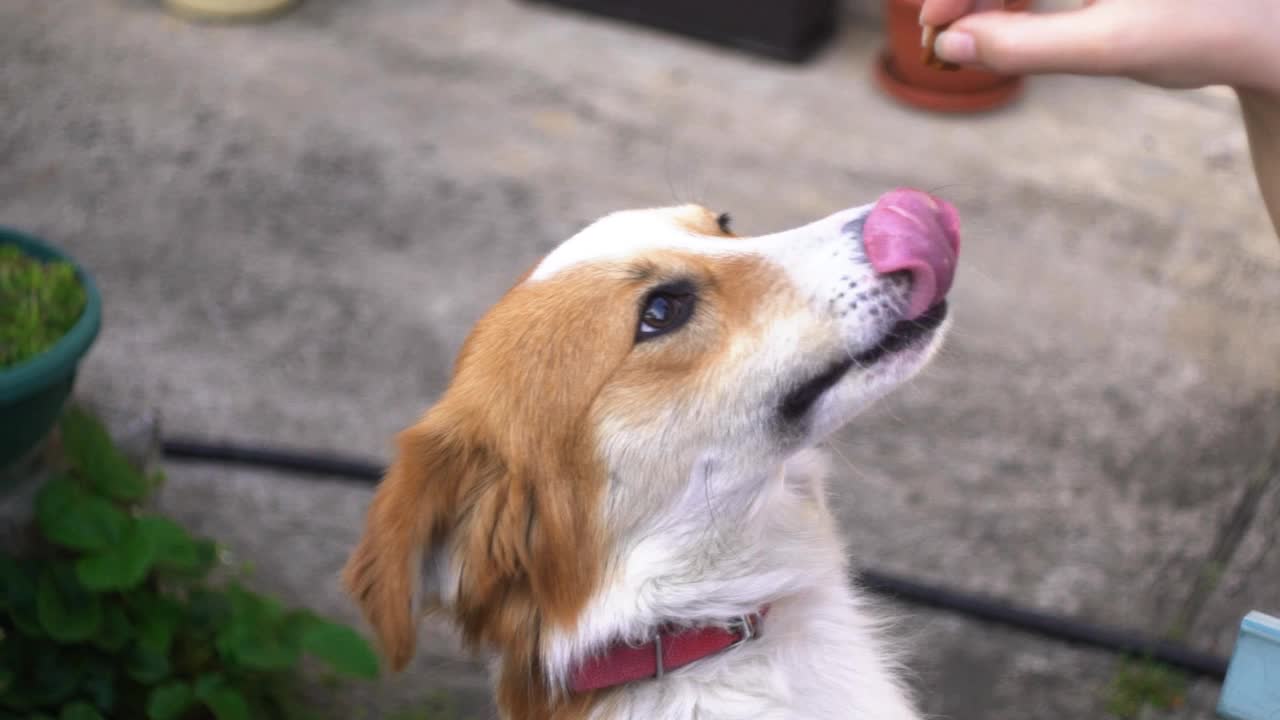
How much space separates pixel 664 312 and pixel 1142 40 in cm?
89

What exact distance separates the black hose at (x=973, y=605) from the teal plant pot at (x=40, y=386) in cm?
82

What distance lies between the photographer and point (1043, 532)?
144 inches

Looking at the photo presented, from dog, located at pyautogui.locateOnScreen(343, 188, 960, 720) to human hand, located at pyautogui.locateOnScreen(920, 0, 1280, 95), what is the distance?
0.33 metres

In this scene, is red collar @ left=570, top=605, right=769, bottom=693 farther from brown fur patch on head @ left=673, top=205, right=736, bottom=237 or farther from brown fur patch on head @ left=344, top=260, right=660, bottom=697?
brown fur patch on head @ left=673, top=205, right=736, bottom=237

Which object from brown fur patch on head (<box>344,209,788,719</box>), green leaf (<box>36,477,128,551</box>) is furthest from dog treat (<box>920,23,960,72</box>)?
green leaf (<box>36,477,128,551</box>)

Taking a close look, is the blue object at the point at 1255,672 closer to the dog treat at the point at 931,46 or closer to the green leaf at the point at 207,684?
the dog treat at the point at 931,46

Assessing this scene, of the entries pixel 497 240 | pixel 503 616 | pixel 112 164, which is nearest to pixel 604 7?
pixel 497 240

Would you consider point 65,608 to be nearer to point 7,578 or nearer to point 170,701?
point 7,578

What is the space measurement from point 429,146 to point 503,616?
11.1ft

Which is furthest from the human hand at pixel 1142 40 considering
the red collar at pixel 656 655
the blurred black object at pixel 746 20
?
the blurred black object at pixel 746 20

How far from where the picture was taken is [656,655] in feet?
7.14

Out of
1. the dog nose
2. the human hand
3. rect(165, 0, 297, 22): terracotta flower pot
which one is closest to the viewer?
the human hand

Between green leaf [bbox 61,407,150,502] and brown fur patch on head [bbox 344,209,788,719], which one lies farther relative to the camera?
green leaf [bbox 61,407,150,502]

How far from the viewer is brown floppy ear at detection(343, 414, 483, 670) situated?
2014 millimetres
